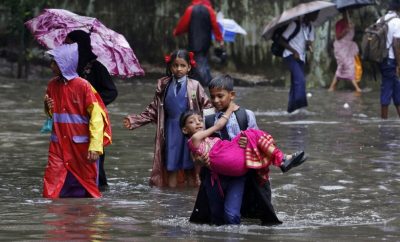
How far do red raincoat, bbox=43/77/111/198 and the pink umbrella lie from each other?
2.43 feet

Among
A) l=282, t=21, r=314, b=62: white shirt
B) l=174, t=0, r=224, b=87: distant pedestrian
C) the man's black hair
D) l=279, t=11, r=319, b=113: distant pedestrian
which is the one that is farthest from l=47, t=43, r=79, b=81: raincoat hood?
l=174, t=0, r=224, b=87: distant pedestrian

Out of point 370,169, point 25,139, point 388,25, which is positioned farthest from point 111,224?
point 388,25

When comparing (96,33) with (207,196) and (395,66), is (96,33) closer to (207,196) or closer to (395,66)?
(207,196)

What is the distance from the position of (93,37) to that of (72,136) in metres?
1.15

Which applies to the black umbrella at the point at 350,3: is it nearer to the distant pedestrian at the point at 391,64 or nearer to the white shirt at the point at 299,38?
the white shirt at the point at 299,38

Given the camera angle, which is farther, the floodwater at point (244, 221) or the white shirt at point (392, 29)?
the white shirt at point (392, 29)

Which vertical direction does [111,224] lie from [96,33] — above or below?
below

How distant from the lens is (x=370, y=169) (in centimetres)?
1230

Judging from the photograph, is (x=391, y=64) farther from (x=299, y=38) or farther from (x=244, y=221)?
(x=244, y=221)

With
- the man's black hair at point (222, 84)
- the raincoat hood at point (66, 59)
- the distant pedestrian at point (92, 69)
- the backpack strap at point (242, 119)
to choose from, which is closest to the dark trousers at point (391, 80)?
the distant pedestrian at point (92, 69)

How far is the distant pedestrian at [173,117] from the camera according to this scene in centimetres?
1120

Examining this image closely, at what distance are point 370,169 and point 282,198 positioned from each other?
6.51 ft

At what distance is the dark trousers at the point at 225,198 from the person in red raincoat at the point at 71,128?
1.53 metres

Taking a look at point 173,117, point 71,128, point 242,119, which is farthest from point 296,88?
point 242,119
